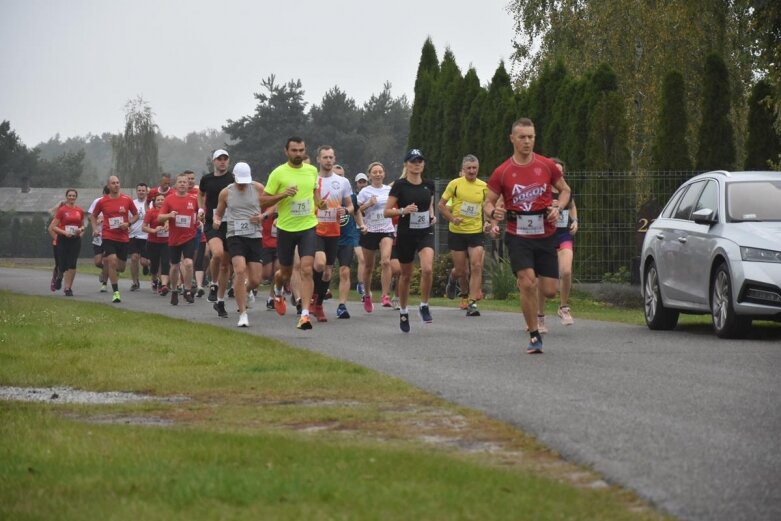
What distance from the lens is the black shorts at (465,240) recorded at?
20.5 meters

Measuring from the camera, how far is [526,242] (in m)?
14.0

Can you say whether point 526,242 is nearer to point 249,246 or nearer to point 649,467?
point 249,246

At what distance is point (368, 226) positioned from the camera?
22.5 metres

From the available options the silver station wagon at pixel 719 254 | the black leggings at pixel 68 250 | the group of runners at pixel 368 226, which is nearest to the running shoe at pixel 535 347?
the group of runners at pixel 368 226

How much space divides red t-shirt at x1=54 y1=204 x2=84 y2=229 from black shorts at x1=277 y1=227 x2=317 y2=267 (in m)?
10.8

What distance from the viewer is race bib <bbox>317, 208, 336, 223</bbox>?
19.4m

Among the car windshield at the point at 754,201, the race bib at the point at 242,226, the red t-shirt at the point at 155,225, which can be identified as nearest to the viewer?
the car windshield at the point at 754,201

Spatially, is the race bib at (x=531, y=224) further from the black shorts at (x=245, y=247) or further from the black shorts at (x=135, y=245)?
the black shorts at (x=135, y=245)

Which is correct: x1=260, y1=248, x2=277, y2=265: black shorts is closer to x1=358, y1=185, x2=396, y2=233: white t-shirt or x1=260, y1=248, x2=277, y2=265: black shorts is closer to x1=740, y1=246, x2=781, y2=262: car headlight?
x1=358, y1=185, x2=396, y2=233: white t-shirt

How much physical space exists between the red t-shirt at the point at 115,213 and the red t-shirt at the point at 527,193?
14.6 metres

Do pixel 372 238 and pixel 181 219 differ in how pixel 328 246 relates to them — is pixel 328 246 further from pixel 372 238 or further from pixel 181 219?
pixel 181 219

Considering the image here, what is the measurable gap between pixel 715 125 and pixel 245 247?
1310 centimetres

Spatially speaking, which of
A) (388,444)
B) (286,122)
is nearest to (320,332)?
(388,444)

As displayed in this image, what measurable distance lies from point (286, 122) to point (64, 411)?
82291mm
